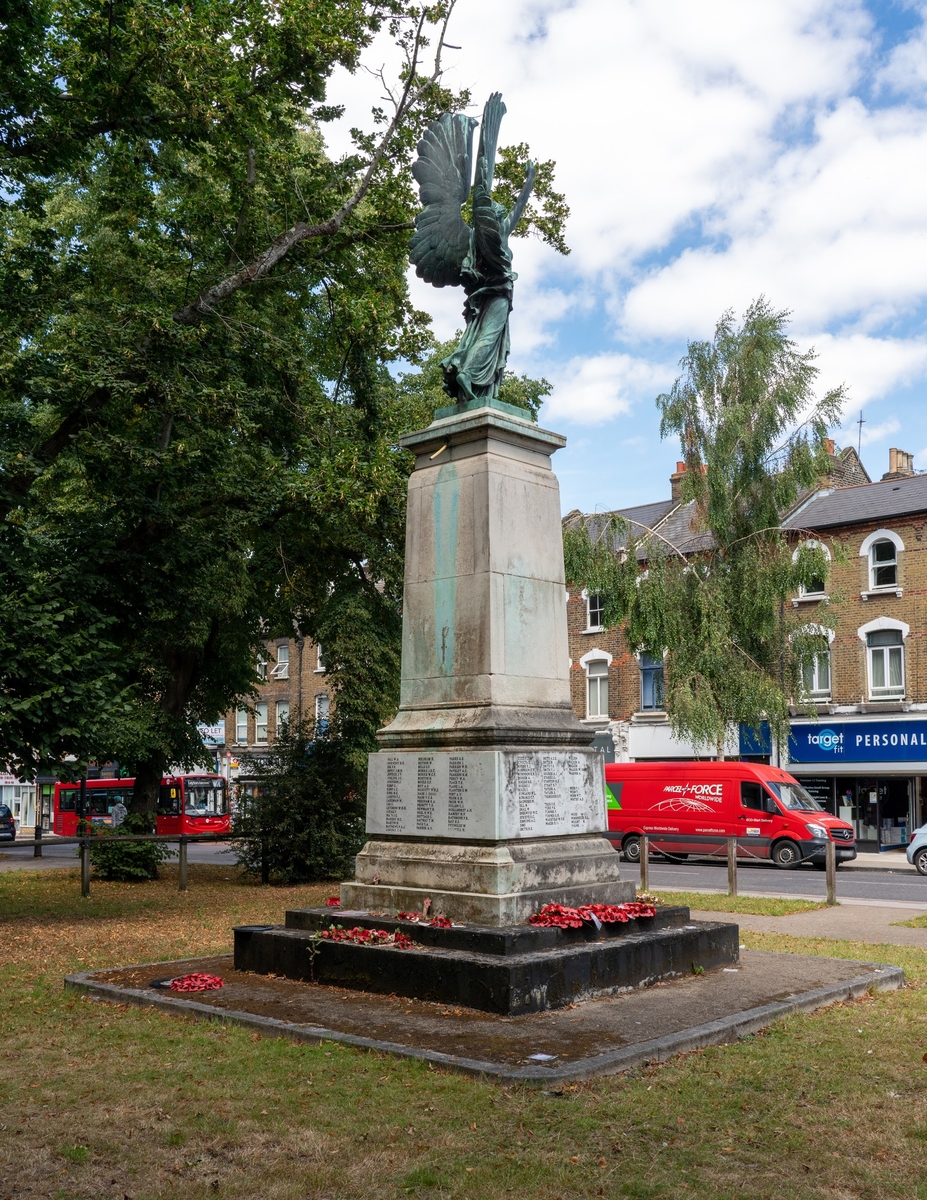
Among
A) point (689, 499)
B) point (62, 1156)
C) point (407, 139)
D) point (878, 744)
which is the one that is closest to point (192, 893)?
point (407, 139)

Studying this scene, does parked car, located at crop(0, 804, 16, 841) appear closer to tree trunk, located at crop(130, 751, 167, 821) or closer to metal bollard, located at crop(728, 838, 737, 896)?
tree trunk, located at crop(130, 751, 167, 821)

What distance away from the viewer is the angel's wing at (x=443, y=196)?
10.9 meters

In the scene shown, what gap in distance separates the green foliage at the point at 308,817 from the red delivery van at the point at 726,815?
838cm

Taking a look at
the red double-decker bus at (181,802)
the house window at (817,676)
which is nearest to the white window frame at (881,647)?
the house window at (817,676)

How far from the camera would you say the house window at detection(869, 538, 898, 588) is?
3412cm

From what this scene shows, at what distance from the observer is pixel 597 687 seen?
41.6 meters

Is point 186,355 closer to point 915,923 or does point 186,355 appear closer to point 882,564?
point 915,923

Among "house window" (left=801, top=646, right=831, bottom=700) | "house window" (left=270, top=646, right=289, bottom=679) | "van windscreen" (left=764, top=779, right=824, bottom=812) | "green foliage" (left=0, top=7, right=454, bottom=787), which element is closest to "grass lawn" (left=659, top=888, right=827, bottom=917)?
"green foliage" (left=0, top=7, right=454, bottom=787)

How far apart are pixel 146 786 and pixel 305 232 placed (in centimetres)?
1258

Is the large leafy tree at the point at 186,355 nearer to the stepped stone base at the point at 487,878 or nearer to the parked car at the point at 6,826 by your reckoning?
the stepped stone base at the point at 487,878

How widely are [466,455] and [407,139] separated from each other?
11.3 metres

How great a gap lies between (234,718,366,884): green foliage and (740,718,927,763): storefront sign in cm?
1441

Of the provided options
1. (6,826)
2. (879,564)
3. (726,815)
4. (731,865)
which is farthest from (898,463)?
(6,826)

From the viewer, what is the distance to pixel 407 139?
1903 cm
